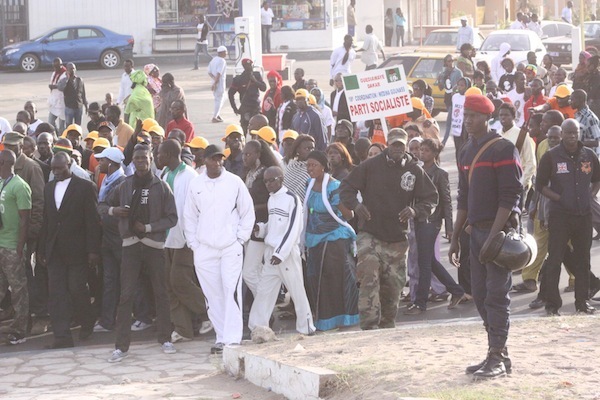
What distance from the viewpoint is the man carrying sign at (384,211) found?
33.5ft

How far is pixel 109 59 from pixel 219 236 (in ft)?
93.5

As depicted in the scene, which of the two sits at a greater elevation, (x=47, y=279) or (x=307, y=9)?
(x=307, y=9)

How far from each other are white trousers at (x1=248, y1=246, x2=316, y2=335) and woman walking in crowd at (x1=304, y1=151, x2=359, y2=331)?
0.78 feet

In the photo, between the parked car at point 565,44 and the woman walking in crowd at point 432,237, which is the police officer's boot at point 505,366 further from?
the parked car at point 565,44

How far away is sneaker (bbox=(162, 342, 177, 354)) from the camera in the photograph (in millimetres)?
10688

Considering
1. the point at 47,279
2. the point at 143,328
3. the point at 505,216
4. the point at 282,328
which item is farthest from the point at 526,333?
the point at 47,279

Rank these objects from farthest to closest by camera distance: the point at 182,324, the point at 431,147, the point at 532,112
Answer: the point at 532,112 < the point at 431,147 < the point at 182,324

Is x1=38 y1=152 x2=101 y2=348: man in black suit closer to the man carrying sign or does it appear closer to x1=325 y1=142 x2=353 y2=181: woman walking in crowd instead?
x1=325 y1=142 x2=353 y2=181: woman walking in crowd

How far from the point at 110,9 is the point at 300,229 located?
103 ft

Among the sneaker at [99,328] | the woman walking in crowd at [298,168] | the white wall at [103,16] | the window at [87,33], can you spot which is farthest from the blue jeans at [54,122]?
the white wall at [103,16]

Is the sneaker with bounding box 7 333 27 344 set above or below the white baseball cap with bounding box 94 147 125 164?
below

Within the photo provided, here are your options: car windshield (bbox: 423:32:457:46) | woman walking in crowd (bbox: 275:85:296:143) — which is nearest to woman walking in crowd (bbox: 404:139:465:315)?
woman walking in crowd (bbox: 275:85:296:143)

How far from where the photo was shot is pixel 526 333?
9.21 m

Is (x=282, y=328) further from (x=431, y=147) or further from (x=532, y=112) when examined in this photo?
(x=532, y=112)
